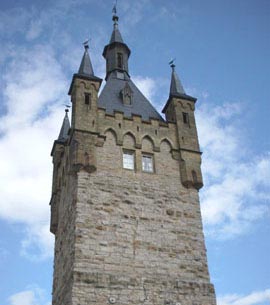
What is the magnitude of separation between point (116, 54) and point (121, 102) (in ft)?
20.8

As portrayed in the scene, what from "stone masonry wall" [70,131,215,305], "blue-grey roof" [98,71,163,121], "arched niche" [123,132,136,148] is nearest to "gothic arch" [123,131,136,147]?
"arched niche" [123,132,136,148]

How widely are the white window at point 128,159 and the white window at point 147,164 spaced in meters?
0.54

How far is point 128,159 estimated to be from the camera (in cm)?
2058

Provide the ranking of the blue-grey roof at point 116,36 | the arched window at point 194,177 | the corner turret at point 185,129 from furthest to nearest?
the blue-grey roof at point 116,36
the corner turret at point 185,129
the arched window at point 194,177

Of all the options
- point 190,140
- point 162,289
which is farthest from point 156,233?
point 190,140

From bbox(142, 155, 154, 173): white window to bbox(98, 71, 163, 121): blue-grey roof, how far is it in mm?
2422

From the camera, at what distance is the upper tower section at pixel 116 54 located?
2798 centimetres

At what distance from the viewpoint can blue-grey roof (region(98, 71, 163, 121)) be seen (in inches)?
902

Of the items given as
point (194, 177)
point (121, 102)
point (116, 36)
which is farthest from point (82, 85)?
point (116, 36)

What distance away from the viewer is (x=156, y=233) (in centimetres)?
1864

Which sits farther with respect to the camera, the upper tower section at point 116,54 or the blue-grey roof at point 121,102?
the upper tower section at point 116,54

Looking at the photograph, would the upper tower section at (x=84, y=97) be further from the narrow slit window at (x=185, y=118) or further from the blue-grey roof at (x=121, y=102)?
the narrow slit window at (x=185, y=118)

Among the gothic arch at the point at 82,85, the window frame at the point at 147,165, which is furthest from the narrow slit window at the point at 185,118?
the gothic arch at the point at 82,85

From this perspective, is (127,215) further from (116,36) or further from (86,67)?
(116,36)
